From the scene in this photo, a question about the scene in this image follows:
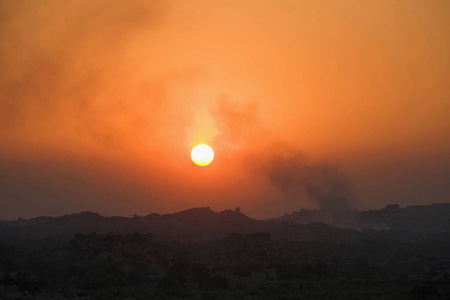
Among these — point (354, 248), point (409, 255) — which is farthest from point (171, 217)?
point (409, 255)

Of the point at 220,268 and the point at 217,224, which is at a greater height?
the point at 217,224

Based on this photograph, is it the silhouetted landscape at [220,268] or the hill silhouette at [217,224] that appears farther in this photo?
the hill silhouette at [217,224]

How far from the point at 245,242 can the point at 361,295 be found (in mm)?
37915

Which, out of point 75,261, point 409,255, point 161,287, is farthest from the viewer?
point 409,255

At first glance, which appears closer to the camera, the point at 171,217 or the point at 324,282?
the point at 324,282

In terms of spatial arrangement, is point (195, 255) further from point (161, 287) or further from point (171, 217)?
point (171, 217)

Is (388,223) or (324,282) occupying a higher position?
(388,223)

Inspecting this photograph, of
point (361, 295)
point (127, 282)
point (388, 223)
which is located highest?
point (388, 223)

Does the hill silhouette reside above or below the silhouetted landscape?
above

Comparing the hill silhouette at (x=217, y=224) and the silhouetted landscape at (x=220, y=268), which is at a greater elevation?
the hill silhouette at (x=217, y=224)

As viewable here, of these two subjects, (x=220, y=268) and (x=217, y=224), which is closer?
(x=220, y=268)

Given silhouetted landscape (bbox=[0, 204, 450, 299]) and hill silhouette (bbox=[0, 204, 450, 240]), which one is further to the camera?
hill silhouette (bbox=[0, 204, 450, 240])

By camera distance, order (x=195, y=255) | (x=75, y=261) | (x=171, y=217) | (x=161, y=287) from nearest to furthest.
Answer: (x=161, y=287), (x=75, y=261), (x=195, y=255), (x=171, y=217)

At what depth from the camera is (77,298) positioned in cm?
4012
